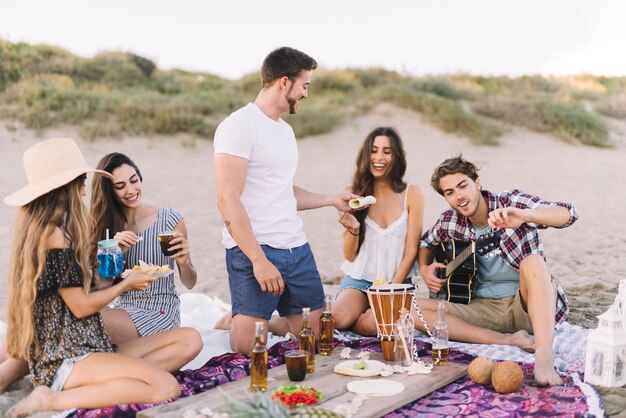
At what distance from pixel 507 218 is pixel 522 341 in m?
1.00

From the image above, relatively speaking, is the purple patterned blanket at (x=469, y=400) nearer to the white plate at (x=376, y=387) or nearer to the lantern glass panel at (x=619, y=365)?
the white plate at (x=376, y=387)

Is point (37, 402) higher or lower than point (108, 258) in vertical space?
lower

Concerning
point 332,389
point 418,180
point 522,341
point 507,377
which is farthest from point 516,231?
point 418,180

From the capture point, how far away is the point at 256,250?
161 inches

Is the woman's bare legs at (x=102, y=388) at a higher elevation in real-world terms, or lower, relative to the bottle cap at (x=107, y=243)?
lower

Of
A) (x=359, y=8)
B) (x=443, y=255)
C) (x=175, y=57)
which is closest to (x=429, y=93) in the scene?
(x=359, y=8)

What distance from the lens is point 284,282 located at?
4.45 m

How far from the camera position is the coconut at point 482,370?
363cm

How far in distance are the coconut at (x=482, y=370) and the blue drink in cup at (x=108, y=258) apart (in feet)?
6.69

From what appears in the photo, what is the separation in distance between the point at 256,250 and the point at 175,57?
20.0 meters

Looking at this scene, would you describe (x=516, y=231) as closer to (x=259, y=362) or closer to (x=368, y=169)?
(x=368, y=169)

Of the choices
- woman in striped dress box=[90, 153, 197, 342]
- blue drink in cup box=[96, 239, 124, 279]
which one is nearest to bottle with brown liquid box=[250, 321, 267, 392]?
→ blue drink in cup box=[96, 239, 124, 279]

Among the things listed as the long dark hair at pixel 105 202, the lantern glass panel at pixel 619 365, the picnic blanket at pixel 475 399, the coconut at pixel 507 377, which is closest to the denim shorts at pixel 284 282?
the picnic blanket at pixel 475 399

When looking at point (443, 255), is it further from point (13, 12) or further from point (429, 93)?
point (13, 12)
